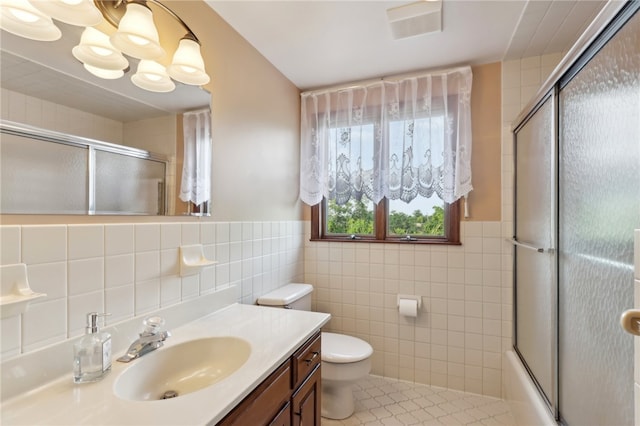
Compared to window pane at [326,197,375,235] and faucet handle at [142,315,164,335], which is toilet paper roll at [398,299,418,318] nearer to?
window pane at [326,197,375,235]

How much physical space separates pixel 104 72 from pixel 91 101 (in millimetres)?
123

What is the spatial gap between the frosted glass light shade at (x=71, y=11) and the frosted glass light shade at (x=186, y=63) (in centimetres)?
33

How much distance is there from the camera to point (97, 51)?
103 cm

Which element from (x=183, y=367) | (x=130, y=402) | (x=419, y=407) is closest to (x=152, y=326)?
(x=183, y=367)

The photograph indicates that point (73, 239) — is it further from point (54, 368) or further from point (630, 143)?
point (630, 143)

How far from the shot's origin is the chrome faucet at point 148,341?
101 cm

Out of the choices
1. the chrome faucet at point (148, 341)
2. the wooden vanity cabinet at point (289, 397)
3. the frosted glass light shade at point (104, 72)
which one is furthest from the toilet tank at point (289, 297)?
the frosted glass light shade at point (104, 72)

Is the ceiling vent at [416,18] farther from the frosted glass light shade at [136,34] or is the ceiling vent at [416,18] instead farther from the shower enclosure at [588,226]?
the frosted glass light shade at [136,34]

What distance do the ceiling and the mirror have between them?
26.7 inches

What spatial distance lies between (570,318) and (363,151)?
158cm

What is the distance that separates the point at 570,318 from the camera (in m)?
1.20

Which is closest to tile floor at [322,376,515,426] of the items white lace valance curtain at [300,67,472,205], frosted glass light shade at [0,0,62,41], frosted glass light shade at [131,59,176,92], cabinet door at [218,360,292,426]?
cabinet door at [218,360,292,426]

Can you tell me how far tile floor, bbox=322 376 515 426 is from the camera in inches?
73.7

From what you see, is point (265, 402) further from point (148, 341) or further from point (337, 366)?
point (337, 366)
